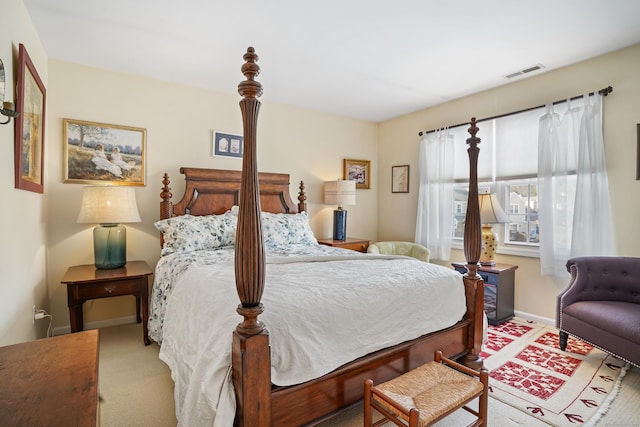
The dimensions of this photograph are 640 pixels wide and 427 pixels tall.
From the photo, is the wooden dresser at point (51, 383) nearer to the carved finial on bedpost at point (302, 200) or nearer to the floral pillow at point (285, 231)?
the floral pillow at point (285, 231)

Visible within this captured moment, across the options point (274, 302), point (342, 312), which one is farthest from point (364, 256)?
point (274, 302)

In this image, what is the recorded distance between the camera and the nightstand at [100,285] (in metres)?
2.41

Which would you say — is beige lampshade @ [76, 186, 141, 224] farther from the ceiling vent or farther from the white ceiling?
the ceiling vent

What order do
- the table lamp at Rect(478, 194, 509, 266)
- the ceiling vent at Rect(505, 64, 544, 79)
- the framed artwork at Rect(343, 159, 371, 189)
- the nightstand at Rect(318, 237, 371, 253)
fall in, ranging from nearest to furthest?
the ceiling vent at Rect(505, 64, 544, 79)
the table lamp at Rect(478, 194, 509, 266)
the nightstand at Rect(318, 237, 371, 253)
the framed artwork at Rect(343, 159, 371, 189)

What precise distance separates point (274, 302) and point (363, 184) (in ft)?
12.0

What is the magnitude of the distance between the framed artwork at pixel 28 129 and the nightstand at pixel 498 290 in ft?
12.1

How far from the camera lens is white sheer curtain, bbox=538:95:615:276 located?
279 centimetres

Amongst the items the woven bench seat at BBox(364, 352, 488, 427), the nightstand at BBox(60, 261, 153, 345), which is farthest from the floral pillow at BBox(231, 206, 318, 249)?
the woven bench seat at BBox(364, 352, 488, 427)

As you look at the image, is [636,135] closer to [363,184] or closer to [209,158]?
[363,184]

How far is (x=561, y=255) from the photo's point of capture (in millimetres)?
3014

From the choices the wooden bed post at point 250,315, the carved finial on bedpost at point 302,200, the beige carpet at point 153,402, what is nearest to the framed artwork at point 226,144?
the carved finial on bedpost at point 302,200

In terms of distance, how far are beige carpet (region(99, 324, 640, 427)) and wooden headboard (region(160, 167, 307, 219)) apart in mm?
1357

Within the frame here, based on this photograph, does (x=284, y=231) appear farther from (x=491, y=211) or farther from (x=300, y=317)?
(x=491, y=211)

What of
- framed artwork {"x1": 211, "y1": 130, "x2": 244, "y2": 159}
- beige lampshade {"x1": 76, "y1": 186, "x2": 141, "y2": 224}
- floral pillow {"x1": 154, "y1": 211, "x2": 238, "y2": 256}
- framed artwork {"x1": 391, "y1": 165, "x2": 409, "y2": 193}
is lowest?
floral pillow {"x1": 154, "y1": 211, "x2": 238, "y2": 256}
